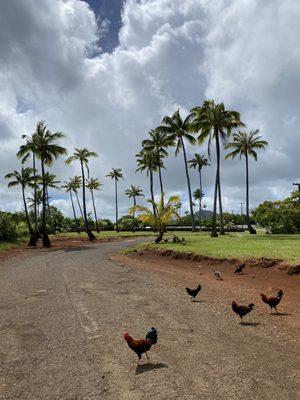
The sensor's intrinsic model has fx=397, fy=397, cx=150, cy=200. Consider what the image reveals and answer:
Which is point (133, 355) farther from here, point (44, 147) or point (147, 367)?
point (44, 147)

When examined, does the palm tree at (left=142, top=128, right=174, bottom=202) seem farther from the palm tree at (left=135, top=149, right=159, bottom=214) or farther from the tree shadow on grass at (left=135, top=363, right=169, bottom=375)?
the tree shadow on grass at (left=135, top=363, right=169, bottom=375)

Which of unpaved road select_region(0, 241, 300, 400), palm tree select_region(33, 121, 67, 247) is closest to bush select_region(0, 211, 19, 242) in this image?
palm tree select_region(33, 121, 67, 247)

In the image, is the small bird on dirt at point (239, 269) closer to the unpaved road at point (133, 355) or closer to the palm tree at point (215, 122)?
the unpaved road at point (133, 355)

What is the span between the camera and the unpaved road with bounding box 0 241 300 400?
621 centimetres

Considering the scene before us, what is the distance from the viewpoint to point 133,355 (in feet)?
25.1

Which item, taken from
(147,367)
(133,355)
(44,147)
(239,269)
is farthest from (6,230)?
(147,367)

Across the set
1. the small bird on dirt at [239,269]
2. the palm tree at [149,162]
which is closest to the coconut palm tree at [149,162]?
the palm tree at [149,162]

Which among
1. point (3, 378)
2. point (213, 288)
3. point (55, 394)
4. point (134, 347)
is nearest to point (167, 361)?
point (134, 347)

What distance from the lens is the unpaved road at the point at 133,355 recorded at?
6211mm

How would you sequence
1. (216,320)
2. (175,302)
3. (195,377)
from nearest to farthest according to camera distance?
(195,377) < (216,320) < (175,302)

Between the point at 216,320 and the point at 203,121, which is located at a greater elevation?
the point at 203,121

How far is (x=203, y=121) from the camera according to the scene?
136 feet

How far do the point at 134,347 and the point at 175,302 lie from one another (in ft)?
17.7

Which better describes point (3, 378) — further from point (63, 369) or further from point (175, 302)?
point (175, 302)
